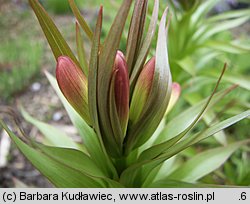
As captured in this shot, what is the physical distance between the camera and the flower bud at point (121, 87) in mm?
546

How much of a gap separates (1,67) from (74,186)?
149 cm

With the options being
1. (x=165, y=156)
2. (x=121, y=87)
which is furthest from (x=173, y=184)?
(x=121, y=87)

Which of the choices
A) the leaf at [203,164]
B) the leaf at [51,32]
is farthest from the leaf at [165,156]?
the leaf at [51,32]

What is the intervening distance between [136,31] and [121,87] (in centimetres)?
9

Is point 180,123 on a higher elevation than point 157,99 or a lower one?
lower

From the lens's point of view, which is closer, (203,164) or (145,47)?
(145,47)

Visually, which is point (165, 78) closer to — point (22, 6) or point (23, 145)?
point (23, 145)

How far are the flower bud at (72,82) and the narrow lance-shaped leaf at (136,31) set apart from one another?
3.0 inches

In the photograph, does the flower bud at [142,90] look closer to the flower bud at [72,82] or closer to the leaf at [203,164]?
the flower bud at [72,82]

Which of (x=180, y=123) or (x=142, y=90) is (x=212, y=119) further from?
(x=142, y=90)

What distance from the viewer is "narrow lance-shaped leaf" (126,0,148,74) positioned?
1.83 feet

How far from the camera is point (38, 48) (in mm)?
2252

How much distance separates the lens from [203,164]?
812mm

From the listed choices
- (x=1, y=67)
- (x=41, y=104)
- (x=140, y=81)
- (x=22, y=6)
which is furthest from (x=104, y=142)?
(x=22, y=6)
